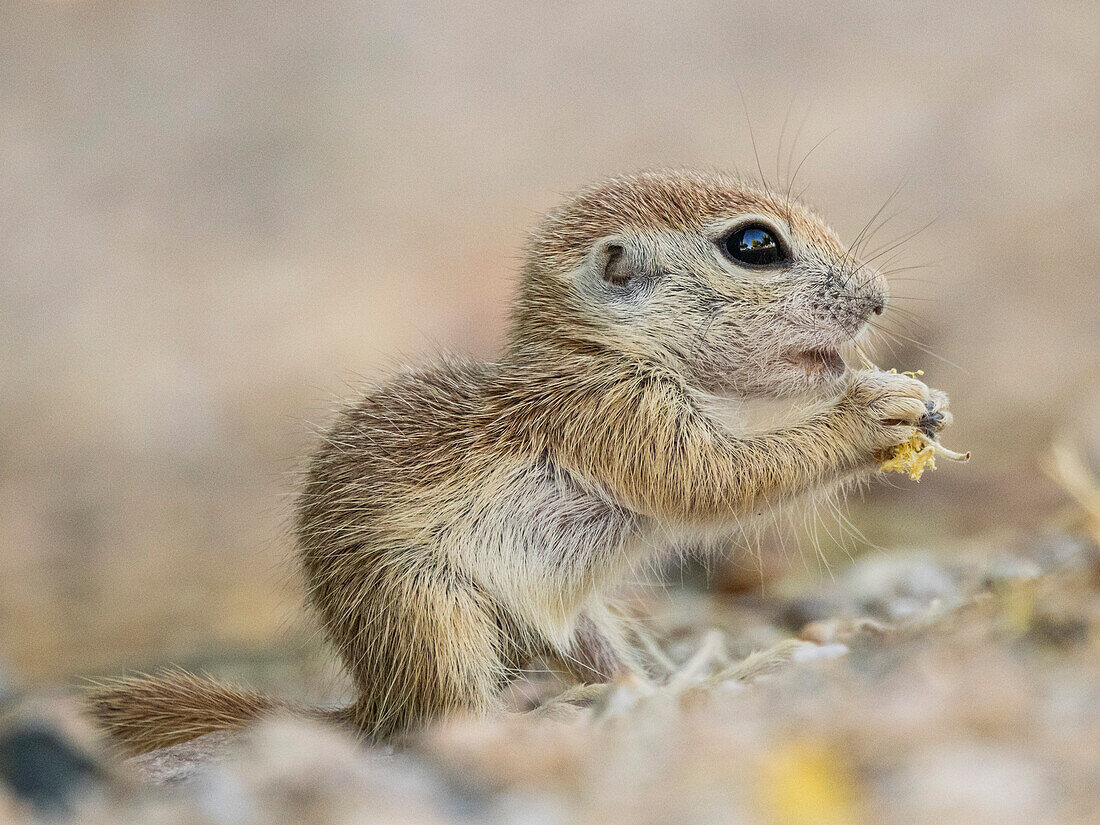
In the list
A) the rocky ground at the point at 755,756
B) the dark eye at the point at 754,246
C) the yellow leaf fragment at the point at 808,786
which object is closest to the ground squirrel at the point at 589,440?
the dark eye at the point at 754,246

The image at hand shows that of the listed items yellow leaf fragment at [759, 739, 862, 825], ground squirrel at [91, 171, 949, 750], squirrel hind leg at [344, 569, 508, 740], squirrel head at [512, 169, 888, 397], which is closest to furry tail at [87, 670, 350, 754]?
ground squirrel at [91, 171, 949, 750]

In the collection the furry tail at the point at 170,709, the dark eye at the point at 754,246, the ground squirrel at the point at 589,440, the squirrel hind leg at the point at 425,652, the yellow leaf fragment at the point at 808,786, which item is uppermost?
the dark eye at the point at 754,246

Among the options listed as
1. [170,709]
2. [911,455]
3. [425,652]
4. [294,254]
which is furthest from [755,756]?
[294,254]

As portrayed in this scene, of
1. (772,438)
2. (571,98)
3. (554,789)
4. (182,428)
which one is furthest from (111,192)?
(554,789)

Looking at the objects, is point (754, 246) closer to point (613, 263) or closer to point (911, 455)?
point (613, 263)

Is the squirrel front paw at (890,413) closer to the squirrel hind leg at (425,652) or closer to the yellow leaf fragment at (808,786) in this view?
the squirrel hind leg at (425,652)
